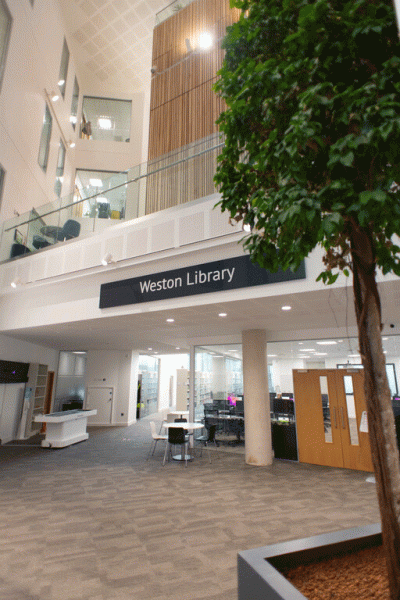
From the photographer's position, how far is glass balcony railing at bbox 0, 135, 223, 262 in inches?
273

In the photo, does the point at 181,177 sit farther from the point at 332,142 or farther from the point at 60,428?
the point at 60,428

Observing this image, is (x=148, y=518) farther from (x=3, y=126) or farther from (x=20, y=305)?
(x=3, y=126)

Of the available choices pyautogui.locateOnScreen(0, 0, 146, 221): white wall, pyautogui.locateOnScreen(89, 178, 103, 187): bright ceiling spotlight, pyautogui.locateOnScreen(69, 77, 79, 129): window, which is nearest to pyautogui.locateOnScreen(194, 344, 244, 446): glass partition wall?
pyautogui.locateOnScreen(89, 178, 103, 187): bright ceiling spotlight

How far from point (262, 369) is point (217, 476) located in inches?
101

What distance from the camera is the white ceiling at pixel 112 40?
13.9 meters

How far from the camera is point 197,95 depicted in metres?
8.24

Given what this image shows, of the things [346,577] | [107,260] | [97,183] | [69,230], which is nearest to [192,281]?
[107,260]

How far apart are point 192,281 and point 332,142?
4.61 meters

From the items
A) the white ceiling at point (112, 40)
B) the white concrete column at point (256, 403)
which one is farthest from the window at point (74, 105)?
the white concrete column at point (256, 403)

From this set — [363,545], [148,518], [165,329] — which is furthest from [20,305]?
[363,545]

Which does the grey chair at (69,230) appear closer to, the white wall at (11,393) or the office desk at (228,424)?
the white wall at (11,393)

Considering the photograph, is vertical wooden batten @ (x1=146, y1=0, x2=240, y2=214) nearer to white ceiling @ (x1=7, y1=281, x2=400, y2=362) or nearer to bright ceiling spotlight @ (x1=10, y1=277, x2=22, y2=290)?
white ceiling @ (x1=7, y1=281, x2=400, y2=362)

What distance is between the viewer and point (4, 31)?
935 centimetres

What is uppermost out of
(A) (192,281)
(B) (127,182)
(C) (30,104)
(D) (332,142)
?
(C) (30,104)
